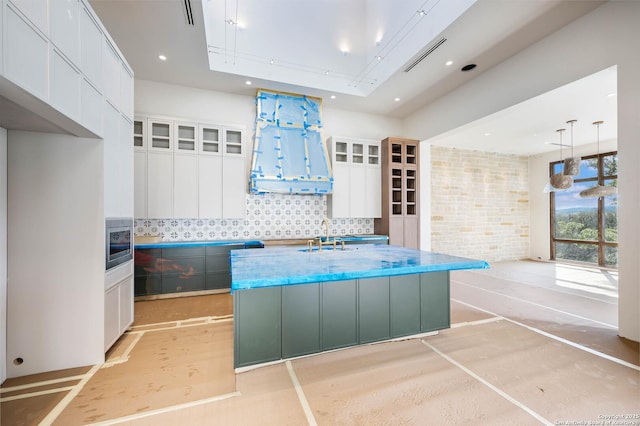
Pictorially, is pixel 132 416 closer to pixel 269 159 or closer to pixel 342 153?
pixel 269 159

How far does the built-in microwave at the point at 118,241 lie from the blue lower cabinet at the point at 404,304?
8.61 ft

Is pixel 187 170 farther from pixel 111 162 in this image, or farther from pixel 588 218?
pixel 588 218

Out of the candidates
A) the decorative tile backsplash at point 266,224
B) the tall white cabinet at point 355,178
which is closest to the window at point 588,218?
the tall white cabinet at point 355,178

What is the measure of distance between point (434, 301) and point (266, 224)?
3.40 m

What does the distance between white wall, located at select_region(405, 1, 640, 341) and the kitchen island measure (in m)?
1.82

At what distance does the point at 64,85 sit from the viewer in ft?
5.88

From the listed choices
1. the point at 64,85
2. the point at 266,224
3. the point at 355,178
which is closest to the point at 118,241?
the point at 64,85

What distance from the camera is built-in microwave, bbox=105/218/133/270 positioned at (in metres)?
2.37

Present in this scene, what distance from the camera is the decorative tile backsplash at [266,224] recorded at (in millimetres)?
4621

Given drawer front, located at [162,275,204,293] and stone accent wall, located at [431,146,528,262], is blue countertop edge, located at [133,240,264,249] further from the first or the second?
stone accent wall, located at [431,146,528,262]

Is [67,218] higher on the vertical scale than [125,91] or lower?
lower

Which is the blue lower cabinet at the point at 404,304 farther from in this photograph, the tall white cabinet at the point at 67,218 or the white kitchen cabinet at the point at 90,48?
the white kitchen cabinet at the point at 90,48

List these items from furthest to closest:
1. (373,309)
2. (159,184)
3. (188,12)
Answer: (159,184), (188,12), (373,309)

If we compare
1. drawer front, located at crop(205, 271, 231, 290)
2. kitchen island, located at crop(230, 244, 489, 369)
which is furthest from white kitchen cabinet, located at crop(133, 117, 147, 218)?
kitchen island, located at crop(230, 244, 489, 369)
